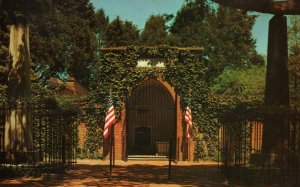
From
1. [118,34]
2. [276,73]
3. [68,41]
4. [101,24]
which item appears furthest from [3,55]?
[101,24]

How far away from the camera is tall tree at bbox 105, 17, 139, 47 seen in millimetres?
48594

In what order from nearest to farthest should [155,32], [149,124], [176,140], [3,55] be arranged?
[176,140] < [3,55] < [149,124] < [155,32]

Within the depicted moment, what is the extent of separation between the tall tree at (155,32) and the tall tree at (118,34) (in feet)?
4.61

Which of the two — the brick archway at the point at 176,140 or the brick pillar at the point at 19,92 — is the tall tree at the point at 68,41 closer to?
the brick archway at the point at 176,140

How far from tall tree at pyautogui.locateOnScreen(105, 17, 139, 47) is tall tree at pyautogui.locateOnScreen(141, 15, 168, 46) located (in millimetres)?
1406

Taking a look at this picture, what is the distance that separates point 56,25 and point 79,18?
209 inches

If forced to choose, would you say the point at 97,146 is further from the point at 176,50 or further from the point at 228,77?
the point at 228,77

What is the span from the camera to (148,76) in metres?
27.2

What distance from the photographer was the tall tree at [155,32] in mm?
49897

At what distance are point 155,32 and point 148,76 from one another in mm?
25601

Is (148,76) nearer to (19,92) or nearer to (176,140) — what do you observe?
(176,140)

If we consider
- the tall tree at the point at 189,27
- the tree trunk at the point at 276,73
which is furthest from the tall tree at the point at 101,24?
the tree trunk at the point at 276,73

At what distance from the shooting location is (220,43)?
5197cm

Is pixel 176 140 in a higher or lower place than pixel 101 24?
lower
